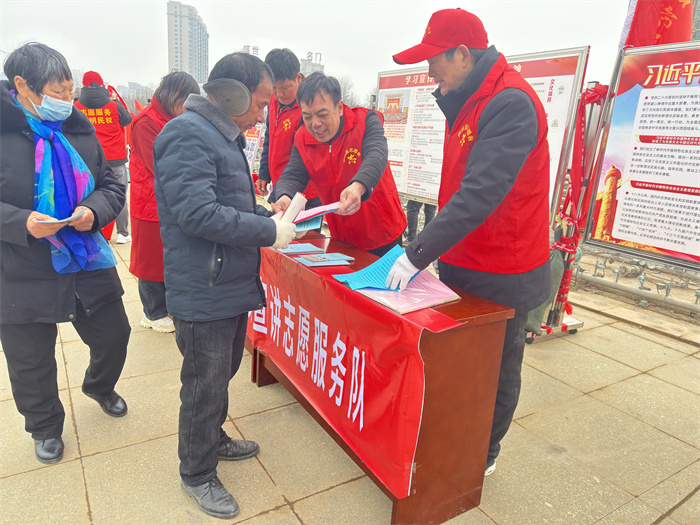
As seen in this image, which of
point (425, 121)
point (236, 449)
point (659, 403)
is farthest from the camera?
point (425, 121)

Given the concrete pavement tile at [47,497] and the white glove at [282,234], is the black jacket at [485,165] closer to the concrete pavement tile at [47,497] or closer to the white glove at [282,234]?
the white glove at [282,234]

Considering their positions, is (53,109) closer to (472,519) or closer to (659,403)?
(472,519)

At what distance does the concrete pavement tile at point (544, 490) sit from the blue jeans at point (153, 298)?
2.87 meters

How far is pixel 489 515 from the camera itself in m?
2.00

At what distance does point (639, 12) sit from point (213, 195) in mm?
3783

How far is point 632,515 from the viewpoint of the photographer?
2.04m

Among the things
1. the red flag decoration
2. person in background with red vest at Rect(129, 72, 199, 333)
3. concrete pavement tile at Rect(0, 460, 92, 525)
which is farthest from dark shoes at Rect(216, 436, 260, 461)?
the red flag decoration

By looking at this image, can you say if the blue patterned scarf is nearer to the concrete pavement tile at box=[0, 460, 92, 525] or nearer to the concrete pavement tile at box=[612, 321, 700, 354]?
the concrete pavement tile at box=[0, 460, 92, 525]

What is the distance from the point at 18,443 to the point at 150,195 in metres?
1.78

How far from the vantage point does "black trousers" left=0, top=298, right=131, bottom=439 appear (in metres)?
2.10

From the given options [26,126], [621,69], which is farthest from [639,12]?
[26,126]

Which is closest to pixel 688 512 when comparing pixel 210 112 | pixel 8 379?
pixel 210 112

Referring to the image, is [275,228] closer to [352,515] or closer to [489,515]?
[352,515]

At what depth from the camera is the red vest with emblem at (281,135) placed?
3531 mm
